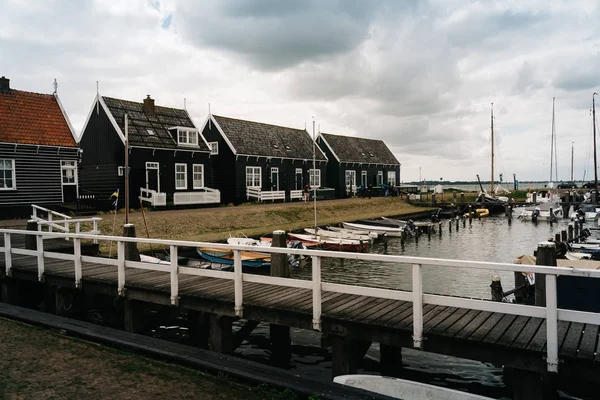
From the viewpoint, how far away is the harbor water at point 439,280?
29.7 ft

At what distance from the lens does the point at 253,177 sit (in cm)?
4184

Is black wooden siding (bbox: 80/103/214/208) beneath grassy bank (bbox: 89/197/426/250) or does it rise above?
above

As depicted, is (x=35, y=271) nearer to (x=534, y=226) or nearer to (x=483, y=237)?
(x=483, y=237)

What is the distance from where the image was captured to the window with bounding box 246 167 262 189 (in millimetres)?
41281

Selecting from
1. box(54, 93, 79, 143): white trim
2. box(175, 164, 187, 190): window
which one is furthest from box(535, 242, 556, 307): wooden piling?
box(175, 164, 187, 190): window

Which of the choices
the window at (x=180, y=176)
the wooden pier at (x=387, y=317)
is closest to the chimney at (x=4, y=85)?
the window at (x=180, y=176)

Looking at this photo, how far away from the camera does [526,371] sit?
18.9ft

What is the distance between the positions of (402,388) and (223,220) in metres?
23.5

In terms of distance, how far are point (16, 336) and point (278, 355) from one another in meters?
5.29

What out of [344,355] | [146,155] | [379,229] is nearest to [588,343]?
[344,355]

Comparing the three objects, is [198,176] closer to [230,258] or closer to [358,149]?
[230,258]

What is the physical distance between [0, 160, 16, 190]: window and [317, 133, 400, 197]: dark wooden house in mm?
34995

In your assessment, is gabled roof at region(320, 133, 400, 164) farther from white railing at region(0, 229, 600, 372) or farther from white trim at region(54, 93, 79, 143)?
white railing at region(0, 229, 600, 372)

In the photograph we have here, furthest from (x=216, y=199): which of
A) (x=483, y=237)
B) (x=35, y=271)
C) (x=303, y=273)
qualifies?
(x=35, y=271)
